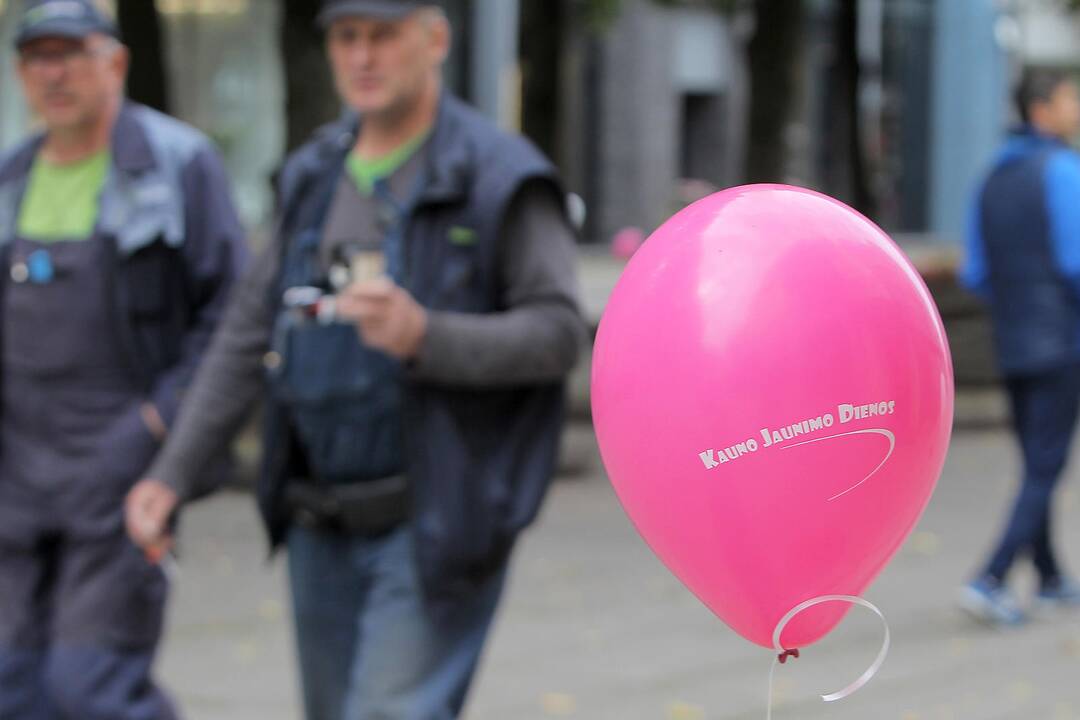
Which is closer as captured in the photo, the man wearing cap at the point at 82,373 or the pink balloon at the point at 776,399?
the pink balloon at the point at 776,399

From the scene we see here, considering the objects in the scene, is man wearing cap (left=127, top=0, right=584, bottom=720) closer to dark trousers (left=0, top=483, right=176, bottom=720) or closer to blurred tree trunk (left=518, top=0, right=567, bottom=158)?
dark trousers (left=0, top=483, right=176, bottom=720)

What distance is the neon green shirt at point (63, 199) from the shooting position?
3.95 metres

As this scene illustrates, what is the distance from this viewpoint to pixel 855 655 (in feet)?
20.8

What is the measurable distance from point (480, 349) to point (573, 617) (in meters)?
3.95

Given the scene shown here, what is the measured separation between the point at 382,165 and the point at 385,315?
1.84 ft

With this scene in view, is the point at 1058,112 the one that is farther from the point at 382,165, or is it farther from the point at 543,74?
the point at 543,74

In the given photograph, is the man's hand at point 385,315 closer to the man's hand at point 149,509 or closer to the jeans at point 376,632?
the jeans at point 376,632

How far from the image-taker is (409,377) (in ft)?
11.0

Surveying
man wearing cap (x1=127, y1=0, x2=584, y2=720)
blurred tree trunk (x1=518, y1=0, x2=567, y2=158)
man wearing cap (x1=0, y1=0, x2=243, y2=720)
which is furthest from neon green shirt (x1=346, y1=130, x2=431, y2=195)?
blurred tree trunk (x1=518, y1=0, x2=567, y2=158)

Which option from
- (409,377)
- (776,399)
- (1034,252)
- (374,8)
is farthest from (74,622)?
(1034,252)

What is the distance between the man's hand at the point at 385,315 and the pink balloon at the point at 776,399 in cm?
67

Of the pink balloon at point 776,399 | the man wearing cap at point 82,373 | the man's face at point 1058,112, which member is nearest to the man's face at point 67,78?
the man wearing cap at point 82,373

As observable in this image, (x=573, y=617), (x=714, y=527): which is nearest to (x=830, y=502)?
(x=714, y=527)

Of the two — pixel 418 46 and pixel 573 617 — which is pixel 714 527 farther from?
pixel 573 617
